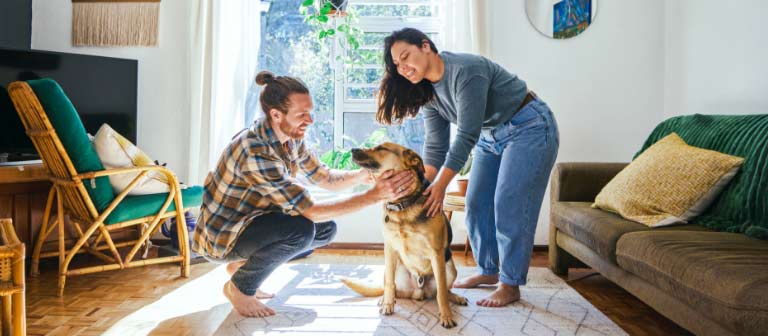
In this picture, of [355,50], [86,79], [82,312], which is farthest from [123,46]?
[82,312]

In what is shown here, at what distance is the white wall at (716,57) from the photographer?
8.36 ft

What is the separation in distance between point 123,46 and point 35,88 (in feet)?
4.35

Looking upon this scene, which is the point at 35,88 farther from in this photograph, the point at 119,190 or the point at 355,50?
the point at 355,50

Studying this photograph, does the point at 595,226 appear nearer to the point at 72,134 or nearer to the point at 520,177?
the point at 520,177

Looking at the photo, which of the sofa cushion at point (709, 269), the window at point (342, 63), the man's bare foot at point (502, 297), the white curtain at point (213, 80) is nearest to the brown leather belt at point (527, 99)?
the sofa cushion at point (709, 269)

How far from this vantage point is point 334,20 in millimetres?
3641

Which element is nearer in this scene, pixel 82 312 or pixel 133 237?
pixel 82 312

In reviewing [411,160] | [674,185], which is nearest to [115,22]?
[411,160]

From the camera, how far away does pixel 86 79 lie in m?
3.22

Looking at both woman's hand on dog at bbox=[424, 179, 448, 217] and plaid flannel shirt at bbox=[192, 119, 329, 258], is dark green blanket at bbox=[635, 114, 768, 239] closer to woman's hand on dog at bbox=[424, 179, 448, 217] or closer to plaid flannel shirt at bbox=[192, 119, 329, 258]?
woman's hand on dog at bbox=[424, 179, 448, 217]

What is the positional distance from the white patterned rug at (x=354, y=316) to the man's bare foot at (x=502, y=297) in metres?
0.03

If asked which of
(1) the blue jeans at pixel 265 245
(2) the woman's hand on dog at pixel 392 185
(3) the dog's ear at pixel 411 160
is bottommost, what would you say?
(1) the blue jeans at pixel 265 245

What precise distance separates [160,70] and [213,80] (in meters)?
0.41

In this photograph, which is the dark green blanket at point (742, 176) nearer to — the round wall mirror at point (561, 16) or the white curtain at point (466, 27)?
the round wall mirror at point (561, 16)
